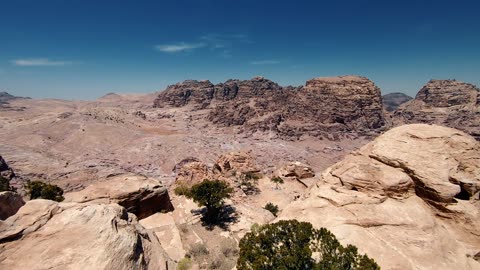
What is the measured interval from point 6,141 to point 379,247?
14286 cm

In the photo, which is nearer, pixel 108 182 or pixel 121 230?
pixel 121 230

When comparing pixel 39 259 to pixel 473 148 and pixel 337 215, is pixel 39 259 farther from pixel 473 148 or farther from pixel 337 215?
pixel 473 148

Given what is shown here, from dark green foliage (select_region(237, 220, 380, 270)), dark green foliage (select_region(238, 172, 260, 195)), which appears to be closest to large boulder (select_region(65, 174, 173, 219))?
dark green foliage (select_region(237, 220, 380, 270))

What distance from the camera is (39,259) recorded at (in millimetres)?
10320

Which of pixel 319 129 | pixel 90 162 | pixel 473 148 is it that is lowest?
pixel 90 162

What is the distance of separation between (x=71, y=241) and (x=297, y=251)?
32.0 ft

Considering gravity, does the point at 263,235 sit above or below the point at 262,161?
above

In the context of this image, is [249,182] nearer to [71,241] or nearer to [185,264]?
[185,264]

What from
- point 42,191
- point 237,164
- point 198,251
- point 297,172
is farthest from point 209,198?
point 297,172

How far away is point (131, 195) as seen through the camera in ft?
85.1

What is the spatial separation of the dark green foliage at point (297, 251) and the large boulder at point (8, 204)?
11.3 meters

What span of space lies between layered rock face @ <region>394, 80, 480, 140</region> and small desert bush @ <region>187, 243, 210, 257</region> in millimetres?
171185

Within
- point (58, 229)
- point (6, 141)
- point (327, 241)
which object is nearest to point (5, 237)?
point (58, 229)

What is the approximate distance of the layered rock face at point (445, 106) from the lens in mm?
153125
